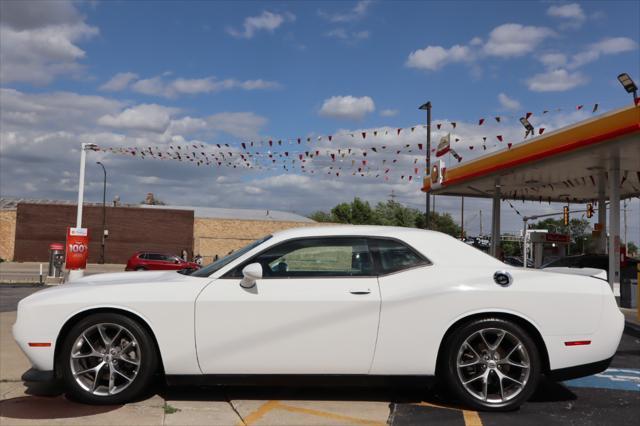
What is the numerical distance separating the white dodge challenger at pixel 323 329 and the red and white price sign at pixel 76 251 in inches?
480

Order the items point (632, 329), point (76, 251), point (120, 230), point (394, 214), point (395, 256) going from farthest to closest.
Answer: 1. point (394, 214)
2. point (120, 230)
3. point (76, 251)
4. point (632, 329)
5. point (395, 256)

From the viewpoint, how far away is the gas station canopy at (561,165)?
14.4 meters

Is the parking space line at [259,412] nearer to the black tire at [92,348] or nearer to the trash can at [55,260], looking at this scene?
the black tire at [92,348]

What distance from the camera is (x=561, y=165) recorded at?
18562 mm

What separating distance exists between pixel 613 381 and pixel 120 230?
45.3 metres

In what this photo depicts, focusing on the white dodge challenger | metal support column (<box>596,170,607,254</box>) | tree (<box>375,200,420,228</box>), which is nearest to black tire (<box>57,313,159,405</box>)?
the white dodge challenger

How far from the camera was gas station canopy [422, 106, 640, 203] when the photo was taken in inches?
568

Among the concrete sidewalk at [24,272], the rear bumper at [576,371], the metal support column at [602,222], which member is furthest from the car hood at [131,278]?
the metal support column at [602,222]

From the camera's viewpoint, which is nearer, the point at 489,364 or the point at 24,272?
the point at 489,364

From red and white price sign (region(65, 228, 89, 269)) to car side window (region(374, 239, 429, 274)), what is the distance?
1322cm

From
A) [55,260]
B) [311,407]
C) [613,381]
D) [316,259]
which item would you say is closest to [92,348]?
[311,407]

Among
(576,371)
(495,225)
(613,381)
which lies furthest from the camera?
(495,225)

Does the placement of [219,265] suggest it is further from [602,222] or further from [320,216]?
[320,216]

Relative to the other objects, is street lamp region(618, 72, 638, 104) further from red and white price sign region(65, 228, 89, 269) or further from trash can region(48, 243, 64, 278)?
trash can region(48, 243, 64, 278)
